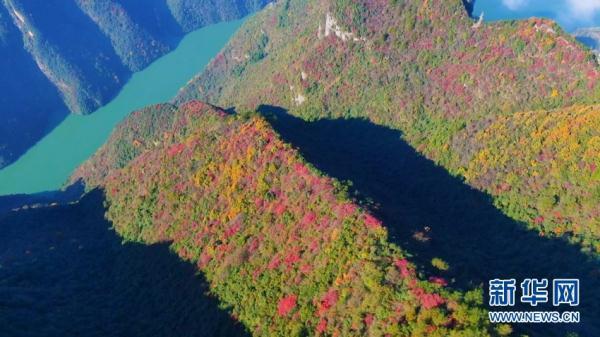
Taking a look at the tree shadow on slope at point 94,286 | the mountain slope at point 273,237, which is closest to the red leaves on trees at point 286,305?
the mountain slope at point 273,237

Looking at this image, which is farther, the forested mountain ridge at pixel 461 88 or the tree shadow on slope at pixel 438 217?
the forested mountain ridge at pixel 461 88

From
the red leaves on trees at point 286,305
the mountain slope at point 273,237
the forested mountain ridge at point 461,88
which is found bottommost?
the red leaves on trees at point 286,305

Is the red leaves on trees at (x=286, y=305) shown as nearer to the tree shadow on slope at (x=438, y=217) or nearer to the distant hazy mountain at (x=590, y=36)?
the tree shadow on slope at (x=438, y=217)

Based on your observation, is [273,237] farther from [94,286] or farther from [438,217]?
[94,286]

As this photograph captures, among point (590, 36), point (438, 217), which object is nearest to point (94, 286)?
point (438, 217)

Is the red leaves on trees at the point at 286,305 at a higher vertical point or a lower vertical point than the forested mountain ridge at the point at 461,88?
lower

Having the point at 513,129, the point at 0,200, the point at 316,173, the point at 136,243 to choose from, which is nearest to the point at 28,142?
the point at 0,200

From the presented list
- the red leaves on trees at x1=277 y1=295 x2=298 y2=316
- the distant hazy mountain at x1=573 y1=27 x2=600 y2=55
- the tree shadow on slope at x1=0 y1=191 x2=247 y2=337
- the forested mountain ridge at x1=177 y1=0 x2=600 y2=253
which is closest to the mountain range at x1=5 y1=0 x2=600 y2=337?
the red leaves on trees at x1=277 y1=295 x2=298 y2=316
